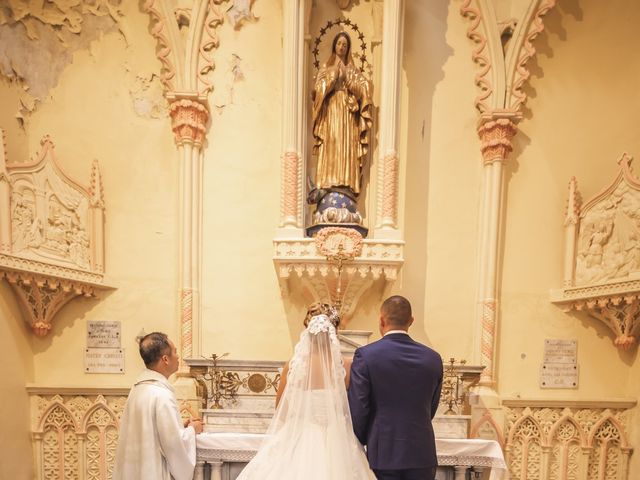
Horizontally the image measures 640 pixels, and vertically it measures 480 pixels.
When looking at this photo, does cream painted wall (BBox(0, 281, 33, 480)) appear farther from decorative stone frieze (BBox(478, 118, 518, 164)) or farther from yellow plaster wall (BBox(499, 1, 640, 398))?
decorative stone frieze (BBox(478, 118, 518, 164))

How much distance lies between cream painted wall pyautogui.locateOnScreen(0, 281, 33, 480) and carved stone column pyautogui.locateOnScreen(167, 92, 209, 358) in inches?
67.3

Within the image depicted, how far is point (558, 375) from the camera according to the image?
5523 mm

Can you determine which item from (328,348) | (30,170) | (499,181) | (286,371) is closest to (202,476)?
(286,371)

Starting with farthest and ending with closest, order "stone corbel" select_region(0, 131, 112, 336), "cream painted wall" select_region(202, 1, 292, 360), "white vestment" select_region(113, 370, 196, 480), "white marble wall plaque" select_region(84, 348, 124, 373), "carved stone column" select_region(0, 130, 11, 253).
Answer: "cream painted wall" select_region(202, 1, 292, 360)
"white marble wall plaque" select_region(84, 348, 124, 373)
"stone corbel" select_region(0, 131, 112, 336)
"carved stone column" select_region(0, 130, 11, 253)
"white vestment" select_region(113, 370, 196, 480)

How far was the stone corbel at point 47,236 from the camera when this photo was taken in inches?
193

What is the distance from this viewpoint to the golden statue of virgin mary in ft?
17.7

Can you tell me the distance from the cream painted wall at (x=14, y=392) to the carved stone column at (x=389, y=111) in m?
3.98

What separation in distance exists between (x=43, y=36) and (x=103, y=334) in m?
3.53

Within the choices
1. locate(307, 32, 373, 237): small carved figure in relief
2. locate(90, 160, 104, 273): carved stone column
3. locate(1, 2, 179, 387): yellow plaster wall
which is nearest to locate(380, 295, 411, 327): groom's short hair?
locate(307, 32, 373, 237): small carved figure in relief

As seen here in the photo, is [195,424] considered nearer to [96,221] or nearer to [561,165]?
[96,221]

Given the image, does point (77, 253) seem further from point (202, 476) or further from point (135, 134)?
point (202, 476)

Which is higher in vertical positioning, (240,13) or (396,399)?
(240,13)

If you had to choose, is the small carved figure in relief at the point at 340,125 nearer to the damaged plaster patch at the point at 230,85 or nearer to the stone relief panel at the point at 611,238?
the damaged plaster patch at the point at 230,85

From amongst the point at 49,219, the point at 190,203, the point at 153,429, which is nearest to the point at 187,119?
the point at 190,203
